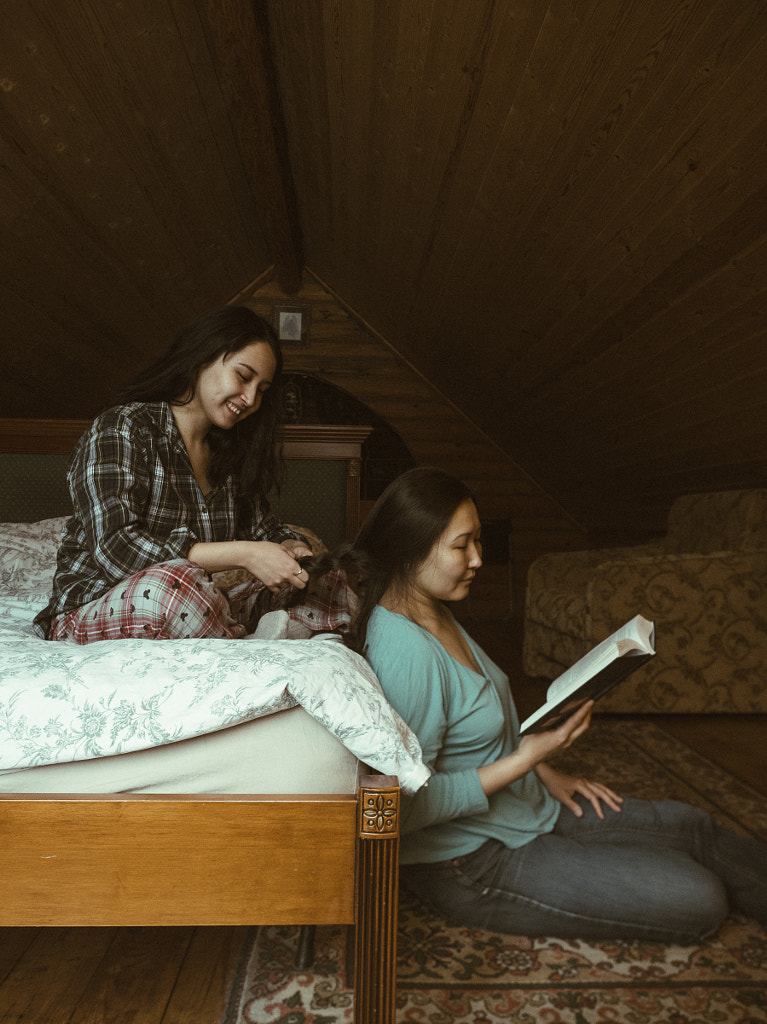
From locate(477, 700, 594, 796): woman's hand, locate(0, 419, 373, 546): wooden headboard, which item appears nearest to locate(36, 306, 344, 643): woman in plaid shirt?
locate(477, 700, 594, 796): woman's hand

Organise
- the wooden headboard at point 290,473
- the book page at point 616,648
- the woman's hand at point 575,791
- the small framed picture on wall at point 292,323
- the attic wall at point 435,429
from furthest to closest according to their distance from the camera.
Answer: the attic wall at point 435,429 → the small framed picture on wall at point 292,323 → the wooden headboard at point 290,473 → the woman's hand at point 575,791 → the book page at point 616,648

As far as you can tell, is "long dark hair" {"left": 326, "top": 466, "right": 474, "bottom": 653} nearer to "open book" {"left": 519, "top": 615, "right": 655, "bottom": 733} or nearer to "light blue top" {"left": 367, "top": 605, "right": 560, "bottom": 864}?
"light blue top" {"left": 367, "top": 605, "right": 560, "bottom": 864}

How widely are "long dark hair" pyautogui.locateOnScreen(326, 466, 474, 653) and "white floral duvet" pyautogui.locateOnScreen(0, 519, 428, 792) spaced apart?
343mm

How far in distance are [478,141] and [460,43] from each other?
40 cm

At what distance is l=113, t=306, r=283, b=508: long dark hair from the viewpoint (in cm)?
150

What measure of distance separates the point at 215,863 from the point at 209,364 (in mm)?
964

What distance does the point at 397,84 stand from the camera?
2.63 m

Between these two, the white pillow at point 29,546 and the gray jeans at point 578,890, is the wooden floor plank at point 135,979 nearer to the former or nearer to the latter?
the gray jeans at point 578,890

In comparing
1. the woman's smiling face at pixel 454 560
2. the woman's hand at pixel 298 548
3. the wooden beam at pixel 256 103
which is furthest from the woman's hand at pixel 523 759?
the wooden beam at pixel 256 103

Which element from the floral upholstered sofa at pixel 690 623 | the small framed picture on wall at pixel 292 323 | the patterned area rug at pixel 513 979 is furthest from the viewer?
the small framed picture on wall at pixel 292 323

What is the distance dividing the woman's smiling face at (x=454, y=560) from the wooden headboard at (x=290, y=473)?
1.42 meters

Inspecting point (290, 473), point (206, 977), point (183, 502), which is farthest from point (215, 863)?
point (290, 473)

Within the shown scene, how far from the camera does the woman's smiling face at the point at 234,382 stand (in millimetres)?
1494

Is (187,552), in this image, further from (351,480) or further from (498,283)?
(498,283)
